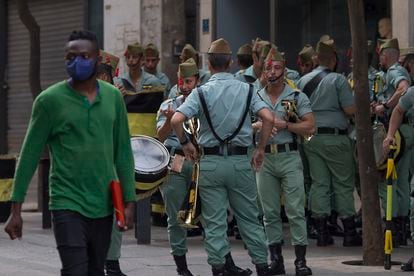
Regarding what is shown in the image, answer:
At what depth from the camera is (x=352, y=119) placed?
12516 millimetres

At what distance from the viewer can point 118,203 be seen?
6660mm

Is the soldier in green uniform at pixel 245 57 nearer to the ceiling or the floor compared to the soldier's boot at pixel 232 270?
nearer to the ceiling

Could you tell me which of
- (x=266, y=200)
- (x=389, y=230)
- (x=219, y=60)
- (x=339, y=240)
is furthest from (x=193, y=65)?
(x=339, y=240)

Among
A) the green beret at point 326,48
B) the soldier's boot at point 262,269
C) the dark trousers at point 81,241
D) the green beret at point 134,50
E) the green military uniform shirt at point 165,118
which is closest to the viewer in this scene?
the dark trousers at point 81,241

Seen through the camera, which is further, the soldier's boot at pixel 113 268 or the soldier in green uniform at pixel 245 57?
the soldier in green uniform at pixel 245 57

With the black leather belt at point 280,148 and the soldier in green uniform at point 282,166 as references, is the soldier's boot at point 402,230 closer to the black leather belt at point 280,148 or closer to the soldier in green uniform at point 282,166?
the soldier in green uniform at point 282,166

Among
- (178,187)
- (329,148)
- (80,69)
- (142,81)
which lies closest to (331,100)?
(329,148)

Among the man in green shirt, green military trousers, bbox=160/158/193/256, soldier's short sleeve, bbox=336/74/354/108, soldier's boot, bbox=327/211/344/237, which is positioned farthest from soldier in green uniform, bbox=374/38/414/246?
the man in green shirt

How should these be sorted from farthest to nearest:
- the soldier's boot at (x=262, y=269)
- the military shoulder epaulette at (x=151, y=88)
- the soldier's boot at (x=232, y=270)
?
the military shoulder epaulette at (x=151, y=88) < the soldier's boot at (x=232, y=270) < the soldier's boot at (x=262, y=269)

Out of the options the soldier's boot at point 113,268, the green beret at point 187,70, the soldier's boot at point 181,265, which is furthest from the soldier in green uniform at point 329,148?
the soldier's boot at point 113,268

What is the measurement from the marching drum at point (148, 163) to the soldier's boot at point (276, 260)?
123 centimetres

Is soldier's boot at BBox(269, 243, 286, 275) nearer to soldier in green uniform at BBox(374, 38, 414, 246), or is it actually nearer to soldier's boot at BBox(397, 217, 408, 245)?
soldier in green uniform at BBox(374, 38, 414, 246)

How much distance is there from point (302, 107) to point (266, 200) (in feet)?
2.99

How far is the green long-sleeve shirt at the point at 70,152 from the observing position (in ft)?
21.8
